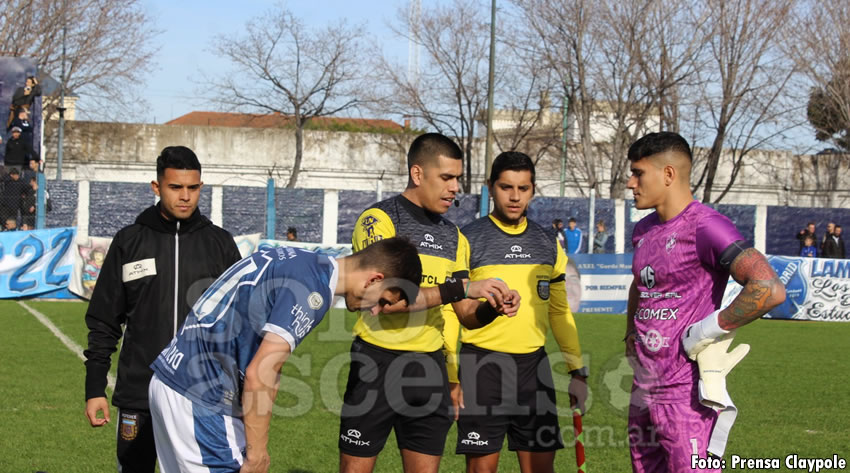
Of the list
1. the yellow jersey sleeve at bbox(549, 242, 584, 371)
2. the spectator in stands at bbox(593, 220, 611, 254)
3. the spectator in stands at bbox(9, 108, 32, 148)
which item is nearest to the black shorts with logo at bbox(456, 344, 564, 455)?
the yellow jersey sleeve at bbox(549, 242, 584, 371)

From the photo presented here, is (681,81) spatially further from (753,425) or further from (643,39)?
(753,425)

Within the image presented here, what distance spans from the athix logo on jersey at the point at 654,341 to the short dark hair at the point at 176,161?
2.52 metres

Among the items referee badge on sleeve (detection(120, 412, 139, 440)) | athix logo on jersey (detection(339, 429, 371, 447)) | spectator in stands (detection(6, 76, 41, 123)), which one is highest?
spectator in stands (detection(6, 76, 41, 123))

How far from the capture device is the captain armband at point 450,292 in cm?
470

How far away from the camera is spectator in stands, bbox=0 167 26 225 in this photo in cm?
1941

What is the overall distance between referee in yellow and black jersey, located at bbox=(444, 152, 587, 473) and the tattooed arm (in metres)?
1.81

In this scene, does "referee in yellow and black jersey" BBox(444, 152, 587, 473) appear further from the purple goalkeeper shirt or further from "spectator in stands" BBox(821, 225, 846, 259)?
"spectator in stands" BBox(821, 225, 846, 259)

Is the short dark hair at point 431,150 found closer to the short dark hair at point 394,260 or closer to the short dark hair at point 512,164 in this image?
the short dark hair at point 512,164

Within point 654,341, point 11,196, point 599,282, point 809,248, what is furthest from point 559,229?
point 654,341

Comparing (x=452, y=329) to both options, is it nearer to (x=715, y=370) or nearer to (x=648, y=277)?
(x=648, y=277)

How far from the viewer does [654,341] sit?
4.45 meters

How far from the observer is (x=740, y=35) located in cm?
3203

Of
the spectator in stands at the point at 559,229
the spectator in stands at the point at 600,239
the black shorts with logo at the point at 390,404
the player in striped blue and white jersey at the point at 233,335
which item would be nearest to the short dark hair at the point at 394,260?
the player in striped blue and white jersey at the point at 233,335

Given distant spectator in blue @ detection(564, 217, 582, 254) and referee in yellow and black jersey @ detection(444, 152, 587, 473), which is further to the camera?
distant spectator in blue @ detection(564, 217, 582, 254)
